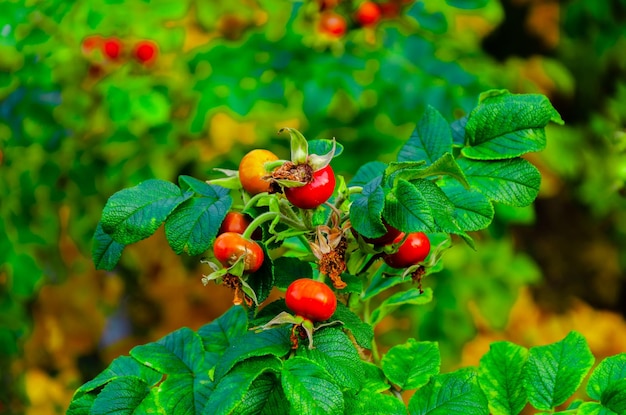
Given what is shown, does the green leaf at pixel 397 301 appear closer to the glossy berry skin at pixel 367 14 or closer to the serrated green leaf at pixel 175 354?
the serrated green leaf at pixel 175 354

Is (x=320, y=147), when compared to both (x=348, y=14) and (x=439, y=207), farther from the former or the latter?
(x=348, y=14)

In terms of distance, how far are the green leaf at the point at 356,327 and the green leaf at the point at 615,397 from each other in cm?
27

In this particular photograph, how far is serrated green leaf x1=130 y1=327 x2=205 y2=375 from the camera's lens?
0.95m

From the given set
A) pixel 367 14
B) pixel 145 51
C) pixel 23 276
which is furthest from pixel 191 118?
pixel 23 276

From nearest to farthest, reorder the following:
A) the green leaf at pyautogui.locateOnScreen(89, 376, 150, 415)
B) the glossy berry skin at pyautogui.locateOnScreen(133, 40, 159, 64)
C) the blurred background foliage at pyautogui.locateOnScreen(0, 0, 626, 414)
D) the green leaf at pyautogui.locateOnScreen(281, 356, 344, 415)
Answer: the green leaf at pyautogui.locateOnScreen(281, 356, 344, 415) < the green leaf at pyautogui.locateOnScreen(89, 376, 150, 415) < the blurred background foliage at pyautogui.locateOnScreen(0, 0, 626, 414) < the glossy berry skin at pyautogui.locateOnScreen(133, 40, 159, 64)

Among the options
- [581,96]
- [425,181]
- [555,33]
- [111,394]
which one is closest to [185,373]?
[111,394]

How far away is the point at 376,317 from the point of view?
1.11m

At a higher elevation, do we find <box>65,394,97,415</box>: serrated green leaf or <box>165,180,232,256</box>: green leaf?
<box>165,180,232,256</box>: green leaf

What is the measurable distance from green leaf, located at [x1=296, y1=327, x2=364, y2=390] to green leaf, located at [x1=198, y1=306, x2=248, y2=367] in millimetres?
211

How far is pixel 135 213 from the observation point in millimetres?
861

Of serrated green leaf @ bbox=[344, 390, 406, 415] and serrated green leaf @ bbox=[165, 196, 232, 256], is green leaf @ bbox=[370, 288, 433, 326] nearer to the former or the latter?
serrated green leaf @ bbox=[344, 390, 406, 415]

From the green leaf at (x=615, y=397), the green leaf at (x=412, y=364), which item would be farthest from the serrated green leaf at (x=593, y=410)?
the green leaf at (x=412, y=364)

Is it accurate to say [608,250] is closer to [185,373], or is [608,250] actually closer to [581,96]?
[581,96]

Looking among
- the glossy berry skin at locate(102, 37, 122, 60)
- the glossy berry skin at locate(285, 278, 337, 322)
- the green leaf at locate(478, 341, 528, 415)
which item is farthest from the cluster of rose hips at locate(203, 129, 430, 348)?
the glossy berry skin at locate(102, 37, 122, 60)
